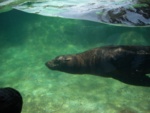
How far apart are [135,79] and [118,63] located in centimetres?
107

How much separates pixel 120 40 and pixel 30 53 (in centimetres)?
695

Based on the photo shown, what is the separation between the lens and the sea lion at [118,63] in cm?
944

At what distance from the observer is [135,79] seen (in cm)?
971

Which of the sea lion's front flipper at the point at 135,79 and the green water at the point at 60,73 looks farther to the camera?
the sea lion's front flipper at the point at 135,79

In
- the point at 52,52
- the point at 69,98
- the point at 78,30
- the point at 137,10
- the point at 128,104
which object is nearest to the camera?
the point at 128,104

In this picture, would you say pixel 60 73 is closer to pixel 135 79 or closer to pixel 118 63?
pixel 118 63

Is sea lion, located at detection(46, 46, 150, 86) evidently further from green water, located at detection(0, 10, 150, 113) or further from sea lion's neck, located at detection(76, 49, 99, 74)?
green water, located at detection(0, 10, 150, 113)

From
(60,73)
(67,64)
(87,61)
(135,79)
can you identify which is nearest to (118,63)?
(135,79)

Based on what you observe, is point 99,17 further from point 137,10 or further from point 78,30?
point 78,30

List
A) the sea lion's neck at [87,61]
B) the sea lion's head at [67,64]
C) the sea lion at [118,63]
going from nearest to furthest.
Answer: the sea lion at [118,63], the sea lion's neck at [87,61], the sea lion's head at [67,64]

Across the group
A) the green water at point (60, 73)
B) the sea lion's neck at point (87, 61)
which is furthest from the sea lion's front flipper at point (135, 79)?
the sea lion's neck at point (87, 61)

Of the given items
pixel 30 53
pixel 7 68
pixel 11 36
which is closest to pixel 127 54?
pixel 7 68

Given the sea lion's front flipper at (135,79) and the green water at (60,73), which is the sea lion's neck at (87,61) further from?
the sea lion's front flipper at (135,79)

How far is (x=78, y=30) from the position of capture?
18812 millimetres
